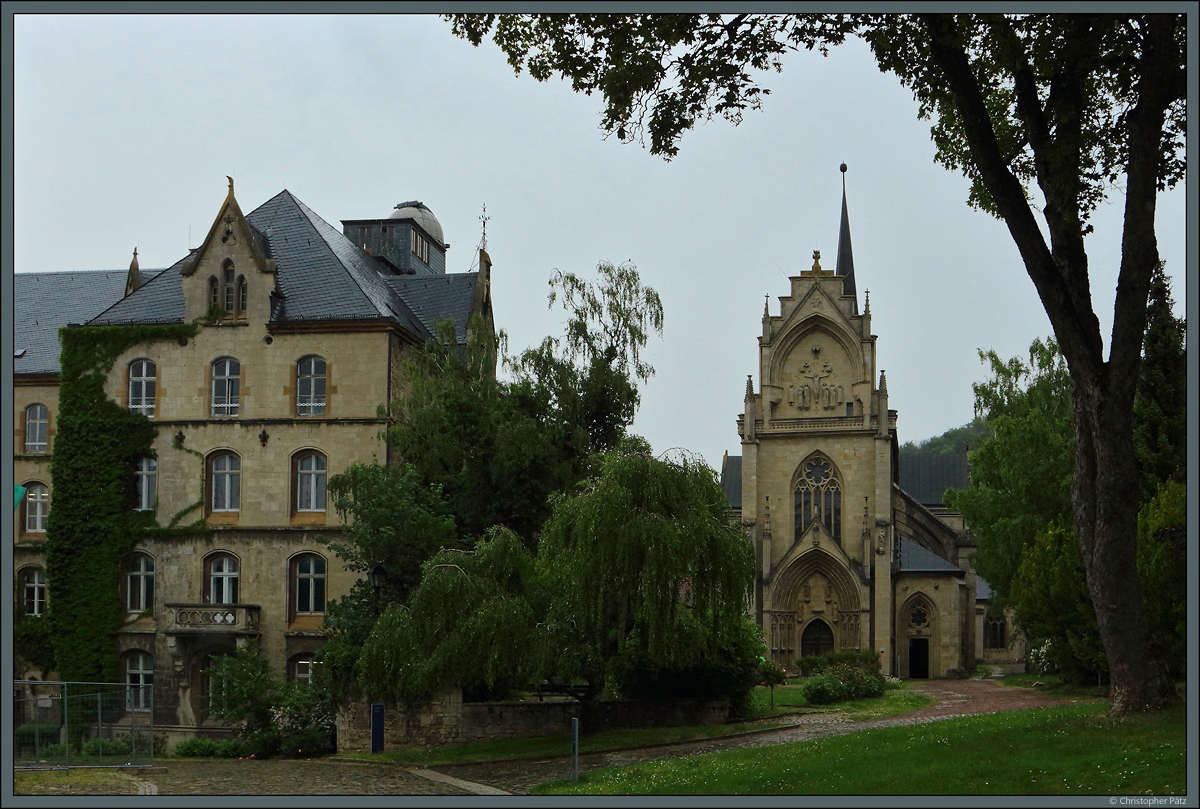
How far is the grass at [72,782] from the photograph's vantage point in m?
19.7

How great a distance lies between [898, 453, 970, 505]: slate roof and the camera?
258 feet

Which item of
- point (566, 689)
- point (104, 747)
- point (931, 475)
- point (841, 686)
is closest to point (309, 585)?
point (566, 689)

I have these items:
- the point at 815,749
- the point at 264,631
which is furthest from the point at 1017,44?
the point at 264,631

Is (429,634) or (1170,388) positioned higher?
(1170,388)

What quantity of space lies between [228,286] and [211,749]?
43.2ft

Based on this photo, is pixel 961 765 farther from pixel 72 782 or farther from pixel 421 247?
pixel 421 247

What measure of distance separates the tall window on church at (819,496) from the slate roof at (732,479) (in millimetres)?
17592

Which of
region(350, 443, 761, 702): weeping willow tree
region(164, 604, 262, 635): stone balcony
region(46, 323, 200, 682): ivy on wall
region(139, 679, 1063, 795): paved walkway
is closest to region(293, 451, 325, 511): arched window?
region(164, 604, 262, 635): stone balcony

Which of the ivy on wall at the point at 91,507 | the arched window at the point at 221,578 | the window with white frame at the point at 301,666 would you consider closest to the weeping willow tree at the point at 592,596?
the window with white frame at the point at 301,666

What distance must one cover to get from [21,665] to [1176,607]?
30.0 m

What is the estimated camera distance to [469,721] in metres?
29.1

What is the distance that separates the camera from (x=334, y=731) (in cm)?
3092

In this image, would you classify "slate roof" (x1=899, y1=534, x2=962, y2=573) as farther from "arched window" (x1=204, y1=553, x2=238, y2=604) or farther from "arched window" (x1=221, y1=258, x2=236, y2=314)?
"arched window" (x1=221, y1=258, x2=236, y2=314)

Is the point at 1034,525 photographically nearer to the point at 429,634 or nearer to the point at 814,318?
the point at 814,318
